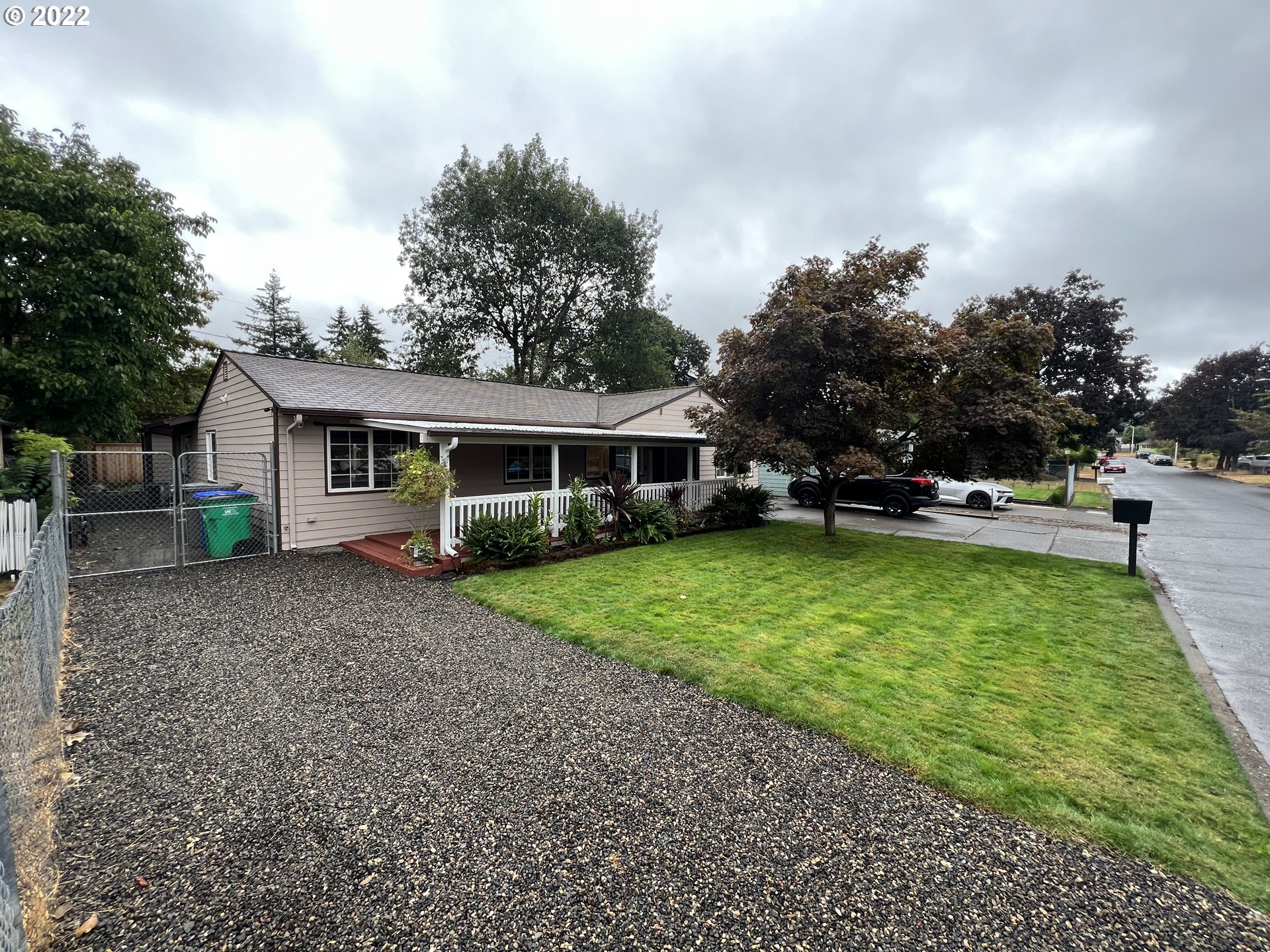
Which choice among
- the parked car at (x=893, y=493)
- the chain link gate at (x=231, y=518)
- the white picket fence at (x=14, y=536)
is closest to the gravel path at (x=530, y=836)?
the white picket fence at (x=14, y=536)

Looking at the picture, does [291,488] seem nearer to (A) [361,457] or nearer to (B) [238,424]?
(A) [361,457]

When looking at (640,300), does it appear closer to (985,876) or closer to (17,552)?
(17,552)

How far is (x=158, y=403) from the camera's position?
1806cm

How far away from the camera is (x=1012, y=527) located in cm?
1377

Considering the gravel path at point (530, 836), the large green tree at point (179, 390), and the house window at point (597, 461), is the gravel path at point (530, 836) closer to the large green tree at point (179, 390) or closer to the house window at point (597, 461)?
the house window at point (597, 461)

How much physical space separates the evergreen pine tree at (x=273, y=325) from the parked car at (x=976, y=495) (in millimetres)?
40464

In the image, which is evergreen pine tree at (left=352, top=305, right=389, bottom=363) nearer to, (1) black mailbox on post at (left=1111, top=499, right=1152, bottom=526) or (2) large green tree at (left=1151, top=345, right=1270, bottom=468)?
(1) black mailbox on post at (left=1111, top=499, right=1152, bottom=526)

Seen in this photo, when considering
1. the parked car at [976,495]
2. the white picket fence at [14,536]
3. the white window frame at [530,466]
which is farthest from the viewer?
the parked car at [976,495]

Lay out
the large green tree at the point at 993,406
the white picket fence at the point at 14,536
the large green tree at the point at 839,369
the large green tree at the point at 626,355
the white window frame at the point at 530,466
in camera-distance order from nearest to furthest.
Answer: the white picket fence at the point at 14,536 < the large green tree at the point at 993,406 < the large green tree at the point at 839,369 < the white window frame at the point at 530,466 < the large green tree at the point at 626,355

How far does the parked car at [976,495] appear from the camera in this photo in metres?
17.0

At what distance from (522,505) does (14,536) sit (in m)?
6.65

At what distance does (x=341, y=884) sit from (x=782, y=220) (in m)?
18.6

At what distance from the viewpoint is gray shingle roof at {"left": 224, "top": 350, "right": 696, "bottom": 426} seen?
31.7 ft

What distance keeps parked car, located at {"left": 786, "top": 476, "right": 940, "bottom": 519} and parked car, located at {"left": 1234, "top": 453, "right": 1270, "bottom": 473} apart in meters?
41.4
